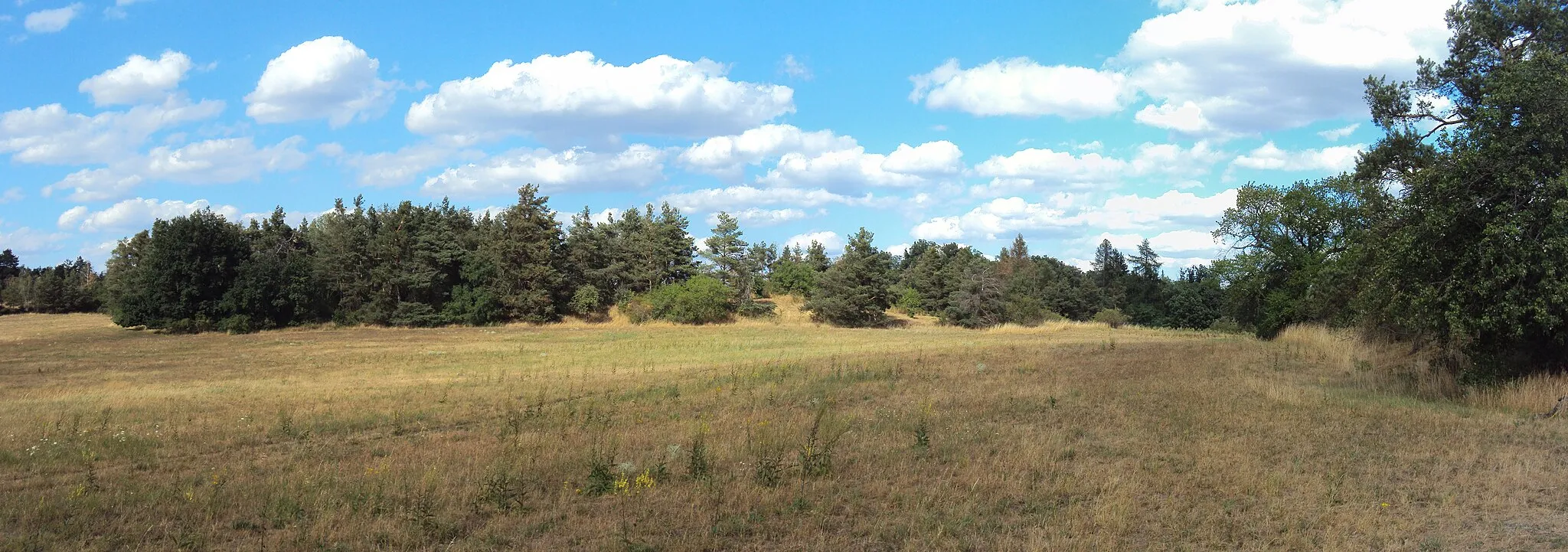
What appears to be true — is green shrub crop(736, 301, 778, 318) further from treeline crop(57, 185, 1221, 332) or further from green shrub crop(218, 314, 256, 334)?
green shrub crop(218, 314, 256, 334)

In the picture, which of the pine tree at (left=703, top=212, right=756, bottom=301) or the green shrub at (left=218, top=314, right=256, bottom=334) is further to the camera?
the pine tree at (left=703, top=212, right=756, bottom=301)

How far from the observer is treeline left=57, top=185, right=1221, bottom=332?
6144 cm

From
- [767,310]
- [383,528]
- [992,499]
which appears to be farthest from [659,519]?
[767,310]

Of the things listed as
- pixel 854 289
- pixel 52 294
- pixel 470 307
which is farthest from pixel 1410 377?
pixel 52 294

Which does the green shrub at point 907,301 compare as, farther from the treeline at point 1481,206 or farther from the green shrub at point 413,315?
the treeline at point 1481,206

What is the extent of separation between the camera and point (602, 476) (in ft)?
29.5

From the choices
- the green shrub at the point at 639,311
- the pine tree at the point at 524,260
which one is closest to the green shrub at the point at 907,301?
the green shrub at the point at 639,311

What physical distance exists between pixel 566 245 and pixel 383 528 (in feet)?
241

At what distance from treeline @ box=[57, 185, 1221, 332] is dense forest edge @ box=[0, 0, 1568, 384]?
20 centimetres

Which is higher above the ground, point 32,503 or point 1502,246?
point 1502,246

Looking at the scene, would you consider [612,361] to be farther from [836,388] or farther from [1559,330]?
[1559,330]

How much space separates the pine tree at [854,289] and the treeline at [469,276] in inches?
5.5

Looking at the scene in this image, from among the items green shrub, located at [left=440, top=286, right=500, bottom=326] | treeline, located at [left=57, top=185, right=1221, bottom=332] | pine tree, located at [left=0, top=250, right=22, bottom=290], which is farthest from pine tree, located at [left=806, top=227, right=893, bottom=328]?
pine tree, located at [left=0, top=250, right=22, bottom=290]

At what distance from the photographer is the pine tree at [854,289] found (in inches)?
2815
